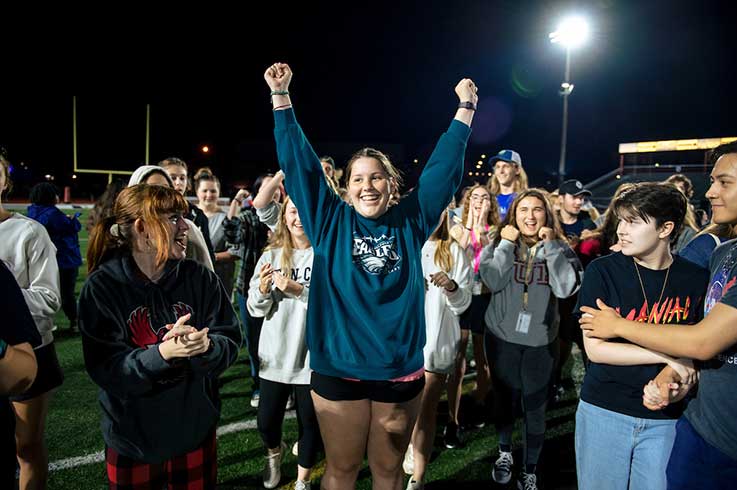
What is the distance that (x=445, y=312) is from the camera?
3254 mm

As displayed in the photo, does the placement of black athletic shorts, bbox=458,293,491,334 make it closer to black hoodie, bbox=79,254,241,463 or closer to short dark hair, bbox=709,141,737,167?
short dark hair, bbox=709,141,737,167

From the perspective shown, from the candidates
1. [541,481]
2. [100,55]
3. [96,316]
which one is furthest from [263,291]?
[100,55]

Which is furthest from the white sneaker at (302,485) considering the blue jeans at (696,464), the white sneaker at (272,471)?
the blue jeans at (696,464)

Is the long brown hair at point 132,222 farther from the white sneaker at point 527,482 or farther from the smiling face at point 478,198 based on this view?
the smiling face at point 478,198

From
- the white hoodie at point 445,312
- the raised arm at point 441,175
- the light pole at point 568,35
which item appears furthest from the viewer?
the light pole at point 568,35

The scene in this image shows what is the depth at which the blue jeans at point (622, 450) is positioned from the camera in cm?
205

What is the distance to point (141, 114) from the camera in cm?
2906

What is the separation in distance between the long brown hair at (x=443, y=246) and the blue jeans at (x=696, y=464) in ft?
5.72

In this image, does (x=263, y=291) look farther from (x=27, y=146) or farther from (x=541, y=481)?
(x=27, y=146)

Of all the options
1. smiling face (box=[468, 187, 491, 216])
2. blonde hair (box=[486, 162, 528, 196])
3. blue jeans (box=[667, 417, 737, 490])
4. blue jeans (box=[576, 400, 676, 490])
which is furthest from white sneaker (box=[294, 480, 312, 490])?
blonde hair (box=[486, 162, 528, 196])

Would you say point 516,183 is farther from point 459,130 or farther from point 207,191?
point 207,191

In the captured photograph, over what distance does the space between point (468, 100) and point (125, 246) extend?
1786 millimetres

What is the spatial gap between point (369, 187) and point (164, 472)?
5.15 ft

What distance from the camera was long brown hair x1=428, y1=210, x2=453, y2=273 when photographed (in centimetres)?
336
